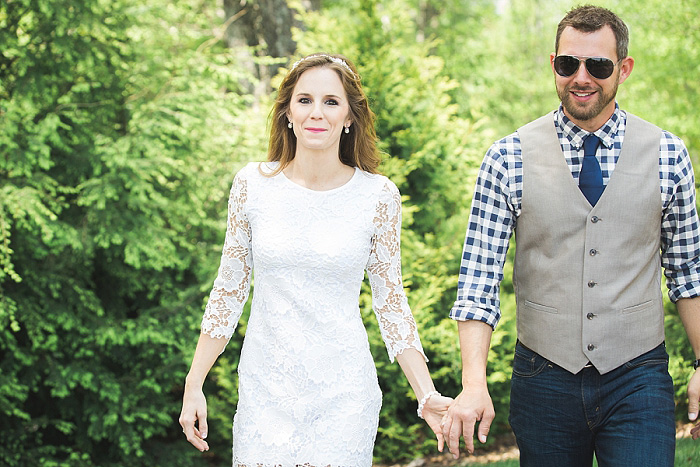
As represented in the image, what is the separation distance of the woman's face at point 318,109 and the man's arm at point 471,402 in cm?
104

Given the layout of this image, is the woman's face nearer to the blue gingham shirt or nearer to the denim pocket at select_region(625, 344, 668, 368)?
the blue gingham shirt

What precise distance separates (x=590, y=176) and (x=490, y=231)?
45 cm

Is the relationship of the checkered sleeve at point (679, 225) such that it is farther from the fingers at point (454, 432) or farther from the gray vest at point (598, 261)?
the fingers at point (454, 432)

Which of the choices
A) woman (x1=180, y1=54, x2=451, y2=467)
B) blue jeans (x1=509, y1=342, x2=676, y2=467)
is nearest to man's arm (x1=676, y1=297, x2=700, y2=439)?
blue jeans (x1=509, y1=342, x2=676, y2=467)

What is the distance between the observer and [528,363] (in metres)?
3.12

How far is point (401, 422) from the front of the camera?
711cm

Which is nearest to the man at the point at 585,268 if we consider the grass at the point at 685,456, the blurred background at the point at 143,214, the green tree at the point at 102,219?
the grass at the point at 685,456

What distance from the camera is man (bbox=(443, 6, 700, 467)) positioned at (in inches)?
116

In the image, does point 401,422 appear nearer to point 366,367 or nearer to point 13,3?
point 366,367

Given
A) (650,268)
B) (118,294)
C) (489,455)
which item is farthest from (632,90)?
(650,268)

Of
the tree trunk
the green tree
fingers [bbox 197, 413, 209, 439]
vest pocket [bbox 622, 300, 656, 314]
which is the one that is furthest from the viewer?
the tree trunk

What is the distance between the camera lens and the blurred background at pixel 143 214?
6.47 m

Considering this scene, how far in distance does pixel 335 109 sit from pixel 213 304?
1.01 metres

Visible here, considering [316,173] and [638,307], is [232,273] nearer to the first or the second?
[316,173]
